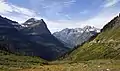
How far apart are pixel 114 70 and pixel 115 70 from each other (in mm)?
169

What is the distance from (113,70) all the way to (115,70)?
1.10 feet

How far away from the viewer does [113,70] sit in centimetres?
4234

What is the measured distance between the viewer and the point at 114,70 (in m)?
42.4

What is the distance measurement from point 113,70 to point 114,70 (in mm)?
180

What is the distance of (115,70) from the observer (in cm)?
4231
